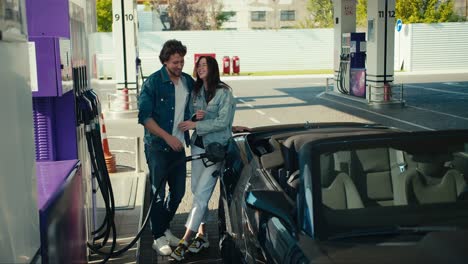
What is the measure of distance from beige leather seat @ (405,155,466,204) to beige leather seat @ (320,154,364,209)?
35 cm

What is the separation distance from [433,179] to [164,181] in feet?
8.36

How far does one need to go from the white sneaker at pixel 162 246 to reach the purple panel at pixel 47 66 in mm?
2153

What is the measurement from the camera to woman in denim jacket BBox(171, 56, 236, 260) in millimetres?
5992

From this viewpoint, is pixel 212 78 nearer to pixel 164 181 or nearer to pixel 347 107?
pixel 164 181

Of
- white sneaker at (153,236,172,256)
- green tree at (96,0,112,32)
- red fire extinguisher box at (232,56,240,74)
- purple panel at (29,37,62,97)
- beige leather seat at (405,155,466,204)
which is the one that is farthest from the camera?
green tree at (96,0,112,32)

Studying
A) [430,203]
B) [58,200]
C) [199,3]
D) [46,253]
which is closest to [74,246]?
[58,200]

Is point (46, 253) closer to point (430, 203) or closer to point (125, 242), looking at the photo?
point (430, 203)

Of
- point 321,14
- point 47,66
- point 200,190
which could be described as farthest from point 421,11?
point 47,66

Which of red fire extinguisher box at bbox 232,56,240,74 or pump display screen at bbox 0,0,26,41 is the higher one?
pump display screen at bbox 0,0,26,41

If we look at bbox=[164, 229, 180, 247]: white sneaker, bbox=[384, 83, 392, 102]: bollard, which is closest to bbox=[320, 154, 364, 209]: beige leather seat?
bbox=[164, 229, 180, 247]: white sneaker

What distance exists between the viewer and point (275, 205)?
151 inches

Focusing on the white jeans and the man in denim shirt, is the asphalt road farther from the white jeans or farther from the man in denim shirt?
the man in denim shirt

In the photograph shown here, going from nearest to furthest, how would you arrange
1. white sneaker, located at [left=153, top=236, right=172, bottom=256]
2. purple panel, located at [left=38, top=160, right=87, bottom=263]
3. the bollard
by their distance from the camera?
1. purple panel, located at [left=38, top=160, right=87, bottom=263]
2. white sneaker, located at [left=153, top=236, right=172, bottom=256]
3. the bollard

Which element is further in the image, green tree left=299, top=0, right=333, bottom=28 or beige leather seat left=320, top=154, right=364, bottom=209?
green tree left=299, top=0, right=333, bottom=28
